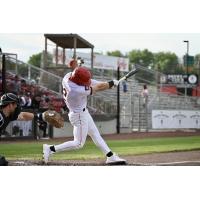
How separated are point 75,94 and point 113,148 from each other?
1.13 m

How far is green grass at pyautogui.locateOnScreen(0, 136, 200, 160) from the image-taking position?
29.2 ft

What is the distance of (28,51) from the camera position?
970cm

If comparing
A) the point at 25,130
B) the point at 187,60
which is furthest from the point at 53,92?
the point at 187,60

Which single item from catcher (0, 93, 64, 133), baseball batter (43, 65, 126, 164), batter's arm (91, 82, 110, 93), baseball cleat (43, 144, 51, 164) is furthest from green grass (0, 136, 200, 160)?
batter's arm (91, 82, 110, 93)

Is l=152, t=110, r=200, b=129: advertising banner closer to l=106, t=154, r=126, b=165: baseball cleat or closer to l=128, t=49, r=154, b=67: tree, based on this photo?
l=128, t=49, r=154, b=67: tree

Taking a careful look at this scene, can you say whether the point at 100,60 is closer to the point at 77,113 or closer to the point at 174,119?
the point at 174,119

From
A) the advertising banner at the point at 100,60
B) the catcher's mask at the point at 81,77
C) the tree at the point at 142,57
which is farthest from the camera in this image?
the tree at the point at 142,57

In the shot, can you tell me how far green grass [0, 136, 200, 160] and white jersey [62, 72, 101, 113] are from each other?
68 cm

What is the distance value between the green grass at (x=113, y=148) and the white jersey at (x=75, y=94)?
0.68 meters

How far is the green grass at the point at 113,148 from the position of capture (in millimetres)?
8914

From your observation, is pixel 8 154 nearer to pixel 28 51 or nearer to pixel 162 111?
pixel 28 51

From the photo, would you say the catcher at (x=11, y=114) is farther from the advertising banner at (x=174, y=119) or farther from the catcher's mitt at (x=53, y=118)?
the advertising banner at (x=174, y=119)

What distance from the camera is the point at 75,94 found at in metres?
8.43

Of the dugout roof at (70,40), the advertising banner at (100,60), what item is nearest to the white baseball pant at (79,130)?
the dugout roof at (70,40)
